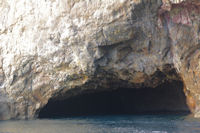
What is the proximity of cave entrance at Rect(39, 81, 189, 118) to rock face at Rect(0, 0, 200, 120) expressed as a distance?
2288 mm

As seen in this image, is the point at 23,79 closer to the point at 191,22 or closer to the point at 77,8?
the point at 77,8

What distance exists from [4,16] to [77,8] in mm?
5878

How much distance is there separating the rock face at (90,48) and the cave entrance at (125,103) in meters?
2.29

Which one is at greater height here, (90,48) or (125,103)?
(90,48)

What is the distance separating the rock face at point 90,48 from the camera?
13828 mm

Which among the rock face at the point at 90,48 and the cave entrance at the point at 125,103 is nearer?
the rock face at the point at 90,48

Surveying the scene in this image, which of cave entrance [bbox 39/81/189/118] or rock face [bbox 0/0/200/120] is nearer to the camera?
rock face [bbox 0/0/200/120]

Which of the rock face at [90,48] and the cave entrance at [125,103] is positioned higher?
the rock face at [90,48]

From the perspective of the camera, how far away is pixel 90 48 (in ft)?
50.2

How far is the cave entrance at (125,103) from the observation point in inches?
796

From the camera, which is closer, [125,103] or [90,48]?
[90,48]

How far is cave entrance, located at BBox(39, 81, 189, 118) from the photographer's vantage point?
20219mm

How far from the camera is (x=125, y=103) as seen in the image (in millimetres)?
24125

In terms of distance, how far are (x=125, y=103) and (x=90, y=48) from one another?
10031 mm
